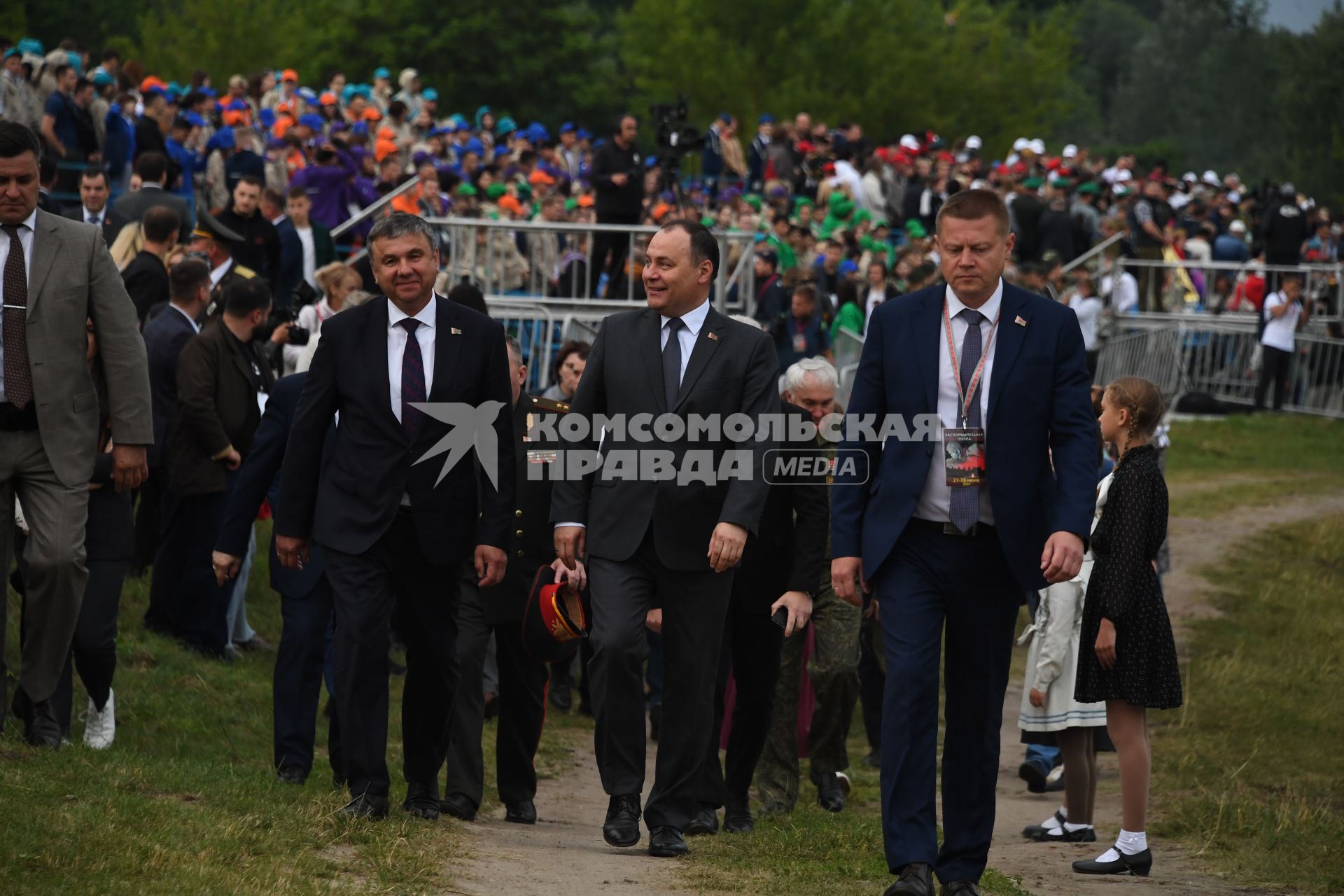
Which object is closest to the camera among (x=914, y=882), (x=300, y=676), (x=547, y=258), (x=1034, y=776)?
(x=914, y=882)

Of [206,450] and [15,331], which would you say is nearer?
[15,331]

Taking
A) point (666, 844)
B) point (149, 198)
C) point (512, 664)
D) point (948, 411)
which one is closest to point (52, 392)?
point (512, 664)

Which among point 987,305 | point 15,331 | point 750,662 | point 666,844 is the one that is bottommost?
point 666,844

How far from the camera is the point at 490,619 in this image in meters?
7.35

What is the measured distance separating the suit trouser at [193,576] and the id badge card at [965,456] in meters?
5.42

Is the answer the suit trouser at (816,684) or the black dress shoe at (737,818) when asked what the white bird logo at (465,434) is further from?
the suit trouser at (816,684)

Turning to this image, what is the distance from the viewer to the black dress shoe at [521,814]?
24.2 feet

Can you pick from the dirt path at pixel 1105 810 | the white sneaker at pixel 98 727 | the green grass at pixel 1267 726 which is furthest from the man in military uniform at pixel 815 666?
the white sneaker at pixel 98 727

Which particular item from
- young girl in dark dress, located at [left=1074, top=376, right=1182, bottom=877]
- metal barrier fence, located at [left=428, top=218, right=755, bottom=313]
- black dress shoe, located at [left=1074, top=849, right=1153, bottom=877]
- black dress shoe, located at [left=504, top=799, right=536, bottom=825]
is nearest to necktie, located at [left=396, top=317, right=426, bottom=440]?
black dress shoe, located at [left=504, top=799, right=536, bottom=825]

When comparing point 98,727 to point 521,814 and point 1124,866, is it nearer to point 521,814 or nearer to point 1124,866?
point 521,814

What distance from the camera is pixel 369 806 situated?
633 cm

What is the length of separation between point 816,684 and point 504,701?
1561mm

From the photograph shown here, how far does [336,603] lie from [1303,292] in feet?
72.3

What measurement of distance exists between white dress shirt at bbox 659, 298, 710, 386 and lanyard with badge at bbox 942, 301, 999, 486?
44.6 inches
